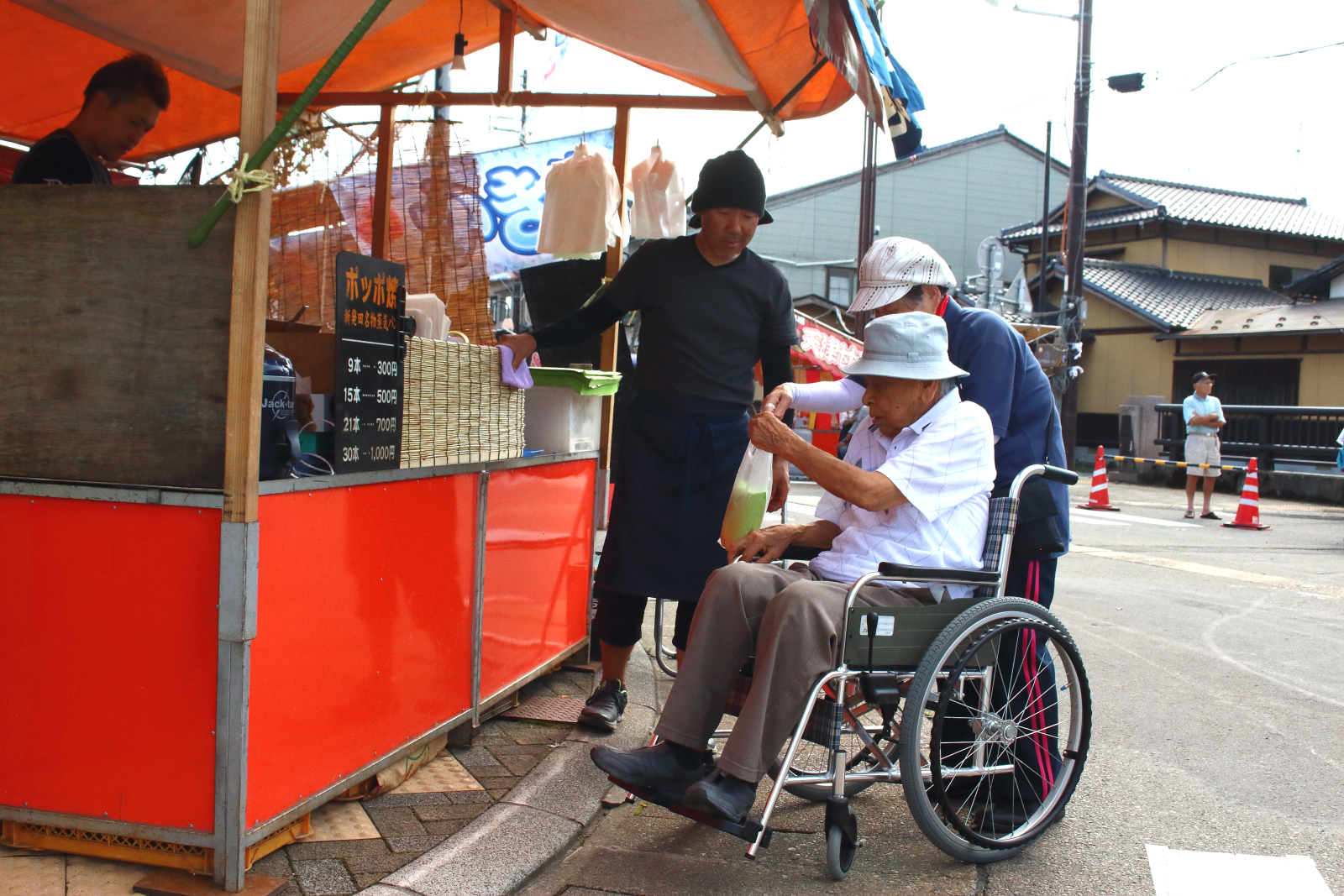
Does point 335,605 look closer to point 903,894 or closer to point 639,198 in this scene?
point 903,894

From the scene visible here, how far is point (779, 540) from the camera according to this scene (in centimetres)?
315

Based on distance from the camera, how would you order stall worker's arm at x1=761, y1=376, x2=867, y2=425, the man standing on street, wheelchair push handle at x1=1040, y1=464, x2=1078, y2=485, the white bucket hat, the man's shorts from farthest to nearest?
the man's shorts
the man standing on street
stall worker's arm at x1=761, y1=376, x2=867, y2=425
wheelchair push handle at x1=1040, y1=464, x2=1078, y2=485
the white bucket hat

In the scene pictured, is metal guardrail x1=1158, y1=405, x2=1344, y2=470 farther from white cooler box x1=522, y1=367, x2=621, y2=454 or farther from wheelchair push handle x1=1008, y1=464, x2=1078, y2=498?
wheelchair push handle x1=1008, y1=464, x2=1078, y2=498

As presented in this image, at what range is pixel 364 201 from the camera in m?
5.16

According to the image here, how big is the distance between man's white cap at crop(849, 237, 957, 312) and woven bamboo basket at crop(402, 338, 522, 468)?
1278mm

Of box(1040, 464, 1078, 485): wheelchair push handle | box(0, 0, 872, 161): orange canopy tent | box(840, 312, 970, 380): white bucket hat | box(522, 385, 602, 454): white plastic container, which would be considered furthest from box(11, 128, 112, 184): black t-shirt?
box(1040, 464, 1078, 485): wheelchair push handle

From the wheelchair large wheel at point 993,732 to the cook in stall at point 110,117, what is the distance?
261 cm

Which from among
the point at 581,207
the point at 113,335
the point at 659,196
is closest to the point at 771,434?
the point at 113,335

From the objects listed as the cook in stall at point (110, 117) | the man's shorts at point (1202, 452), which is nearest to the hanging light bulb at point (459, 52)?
the cook in stall at point (110, 117)

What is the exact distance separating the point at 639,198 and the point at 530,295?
0.87 meters

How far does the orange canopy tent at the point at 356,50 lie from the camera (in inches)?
135

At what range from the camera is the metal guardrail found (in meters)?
19.1

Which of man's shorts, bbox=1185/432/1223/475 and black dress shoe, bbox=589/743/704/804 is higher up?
man's shorts, bbox=1185/432/1223/475

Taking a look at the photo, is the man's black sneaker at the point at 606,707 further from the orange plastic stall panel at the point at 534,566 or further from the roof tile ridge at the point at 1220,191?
the roof tile ridge at the point at 1220,191
